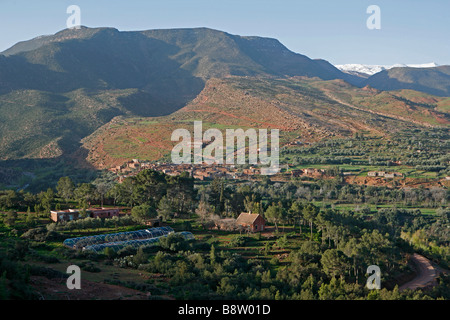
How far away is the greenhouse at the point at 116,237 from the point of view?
28594 millimetres

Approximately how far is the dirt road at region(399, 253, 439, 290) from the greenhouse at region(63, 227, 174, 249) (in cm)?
1626

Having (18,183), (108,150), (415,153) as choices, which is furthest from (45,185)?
(415,153)

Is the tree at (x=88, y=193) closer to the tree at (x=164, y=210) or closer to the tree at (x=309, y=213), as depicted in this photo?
the tree at (x=164, y=210)

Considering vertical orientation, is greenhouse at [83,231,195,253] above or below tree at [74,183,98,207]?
below

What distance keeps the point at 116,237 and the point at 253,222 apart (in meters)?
10.6

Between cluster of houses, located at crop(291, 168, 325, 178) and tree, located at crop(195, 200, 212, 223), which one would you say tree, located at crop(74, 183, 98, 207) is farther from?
cluster of houses, located at crop(291, 168, 325, 178)

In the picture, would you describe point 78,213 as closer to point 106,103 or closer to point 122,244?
point 122,244

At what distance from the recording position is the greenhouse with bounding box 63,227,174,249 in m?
28.6

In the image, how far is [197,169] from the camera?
70.7 m

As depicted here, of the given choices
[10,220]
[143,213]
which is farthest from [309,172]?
[10,220]

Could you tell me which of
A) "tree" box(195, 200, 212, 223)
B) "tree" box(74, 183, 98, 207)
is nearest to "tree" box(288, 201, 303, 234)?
"tree" box(195, 200, 212, 223)

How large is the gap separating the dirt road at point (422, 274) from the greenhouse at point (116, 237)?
16.3 m

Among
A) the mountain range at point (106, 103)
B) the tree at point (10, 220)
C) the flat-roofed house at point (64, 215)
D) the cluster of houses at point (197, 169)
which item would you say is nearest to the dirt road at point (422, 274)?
the flat-roofed house at point (64, 215)

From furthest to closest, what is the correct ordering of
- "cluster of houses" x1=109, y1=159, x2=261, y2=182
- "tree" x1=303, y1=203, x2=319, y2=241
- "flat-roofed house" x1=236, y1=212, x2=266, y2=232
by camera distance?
"cluster of houses" x1=109, y1=159, x2=261, y2=182, "flat-roofed house" x1=236, y1=212, x2=266, y2=232, "tree" x1=303, y1=203, x2=319, y2=241
